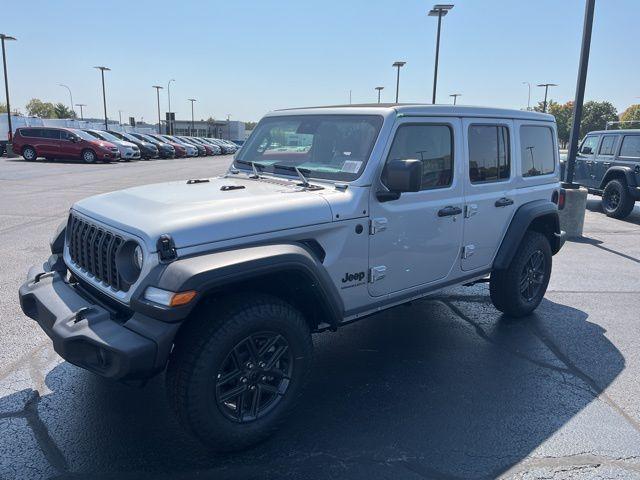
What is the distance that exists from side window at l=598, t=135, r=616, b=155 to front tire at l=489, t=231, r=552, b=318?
313 inches

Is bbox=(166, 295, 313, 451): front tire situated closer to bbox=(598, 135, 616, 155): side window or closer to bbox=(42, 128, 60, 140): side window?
bbox=(598, 135, 616, 155): side window

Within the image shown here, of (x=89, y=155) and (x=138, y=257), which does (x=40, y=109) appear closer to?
(x=89, y=155)

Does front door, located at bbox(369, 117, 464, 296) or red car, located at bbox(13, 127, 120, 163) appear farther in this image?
red car, located at bbox(13, 127, 120, 163)

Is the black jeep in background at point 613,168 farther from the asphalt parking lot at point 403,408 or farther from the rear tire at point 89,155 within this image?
the rear tire at point 89,155

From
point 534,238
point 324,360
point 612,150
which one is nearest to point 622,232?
point 612,150

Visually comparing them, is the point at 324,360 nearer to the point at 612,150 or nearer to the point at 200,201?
the point at 200,201

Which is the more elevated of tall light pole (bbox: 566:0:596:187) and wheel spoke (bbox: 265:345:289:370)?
tall light pole (bbox: 566:0:596:187)

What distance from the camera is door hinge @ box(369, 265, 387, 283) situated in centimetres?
354

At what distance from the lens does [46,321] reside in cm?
306

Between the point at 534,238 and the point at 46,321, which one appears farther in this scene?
the point at 534,238

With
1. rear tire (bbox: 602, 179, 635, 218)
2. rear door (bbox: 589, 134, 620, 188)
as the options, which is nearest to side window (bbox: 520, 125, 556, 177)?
rear tire (bbox: 602, 179, 635, 218)

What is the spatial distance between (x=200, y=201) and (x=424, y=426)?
Result: 1.97m

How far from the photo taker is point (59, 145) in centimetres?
2619

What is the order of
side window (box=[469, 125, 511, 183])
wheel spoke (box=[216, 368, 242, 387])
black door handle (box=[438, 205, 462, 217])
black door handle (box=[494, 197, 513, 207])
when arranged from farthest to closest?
black door handle (box=[494, 197, 513, 207]), side window (box=[469, 125, 511, 183]), black door handle (box=[438, 205, 462, 217]), wheel spoke (box=[216, 368, 242, 387])
